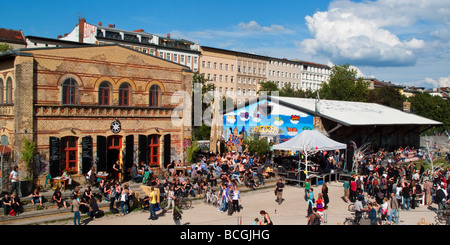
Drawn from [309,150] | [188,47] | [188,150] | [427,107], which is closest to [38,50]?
[188,150]

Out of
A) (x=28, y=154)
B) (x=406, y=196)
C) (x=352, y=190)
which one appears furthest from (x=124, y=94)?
(x=406, y=196)

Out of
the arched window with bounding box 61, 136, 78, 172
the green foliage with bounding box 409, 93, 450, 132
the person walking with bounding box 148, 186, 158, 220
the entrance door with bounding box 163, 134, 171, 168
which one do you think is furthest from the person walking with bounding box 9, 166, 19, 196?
the green foliage with bounding box 409, 93, 450, 132

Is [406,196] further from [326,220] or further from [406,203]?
[326,220]

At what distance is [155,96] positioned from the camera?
998 inches

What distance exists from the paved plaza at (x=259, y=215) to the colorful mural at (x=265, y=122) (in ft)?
33.1

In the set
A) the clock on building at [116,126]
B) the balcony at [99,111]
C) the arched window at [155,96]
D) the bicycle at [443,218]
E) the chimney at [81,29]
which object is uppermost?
the chimney at [81,29]

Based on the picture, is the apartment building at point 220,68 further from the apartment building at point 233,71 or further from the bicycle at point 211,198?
the bicycle at point 211,198

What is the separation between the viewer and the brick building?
20.3 m

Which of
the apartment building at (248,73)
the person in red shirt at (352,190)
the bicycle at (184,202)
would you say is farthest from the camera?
the apartment building at (248,73)

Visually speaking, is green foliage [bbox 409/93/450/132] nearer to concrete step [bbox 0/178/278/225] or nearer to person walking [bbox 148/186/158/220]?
person walking [bbox 148/186/158/220]

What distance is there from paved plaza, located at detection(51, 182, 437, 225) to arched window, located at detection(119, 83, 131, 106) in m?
8.02

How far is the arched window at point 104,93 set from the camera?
2297 centimetres

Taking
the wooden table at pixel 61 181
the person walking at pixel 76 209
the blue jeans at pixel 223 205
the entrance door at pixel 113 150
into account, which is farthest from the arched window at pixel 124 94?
the blue jeans at pixel 223 205

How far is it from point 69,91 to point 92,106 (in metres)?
1.47
